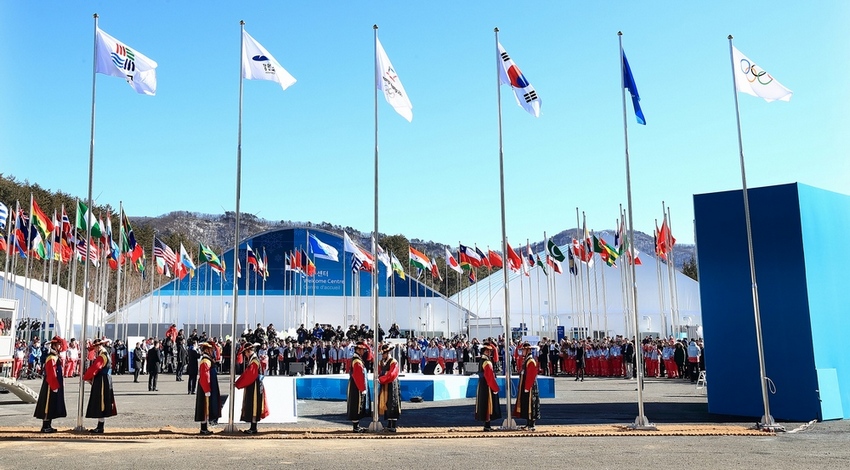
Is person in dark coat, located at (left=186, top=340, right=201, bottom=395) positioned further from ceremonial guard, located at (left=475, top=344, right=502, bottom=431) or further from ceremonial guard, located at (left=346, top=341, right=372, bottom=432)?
ceremonial guard, located at (left=475, top=344, right=502, bottom=431)

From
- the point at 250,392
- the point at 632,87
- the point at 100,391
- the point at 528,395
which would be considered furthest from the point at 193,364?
the point at 632,87

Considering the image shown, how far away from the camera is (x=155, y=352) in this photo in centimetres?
2636

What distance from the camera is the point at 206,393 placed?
1462cm

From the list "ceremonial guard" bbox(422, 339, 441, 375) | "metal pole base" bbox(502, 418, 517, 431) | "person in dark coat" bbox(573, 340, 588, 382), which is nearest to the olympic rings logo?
"metal pole base" bbox(502, 418, 517, 431)

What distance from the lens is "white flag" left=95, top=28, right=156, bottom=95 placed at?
626 inches

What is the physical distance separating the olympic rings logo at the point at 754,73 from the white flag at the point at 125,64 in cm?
1318

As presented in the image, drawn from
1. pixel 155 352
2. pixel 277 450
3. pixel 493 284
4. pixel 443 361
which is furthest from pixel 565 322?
pixel 277 450

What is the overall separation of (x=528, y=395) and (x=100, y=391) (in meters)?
8.64

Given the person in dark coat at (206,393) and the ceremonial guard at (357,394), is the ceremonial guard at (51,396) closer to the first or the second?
the person in dark coat at (206,393)

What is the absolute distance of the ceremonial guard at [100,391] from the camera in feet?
48.0

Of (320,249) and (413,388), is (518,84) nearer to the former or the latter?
(413,388)

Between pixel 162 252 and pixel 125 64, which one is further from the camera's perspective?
Answer: pixel 162 252

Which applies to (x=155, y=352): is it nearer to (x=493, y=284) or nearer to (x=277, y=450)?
(x=277, y=450)

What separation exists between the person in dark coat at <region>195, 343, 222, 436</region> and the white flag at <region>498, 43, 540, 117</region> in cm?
870
